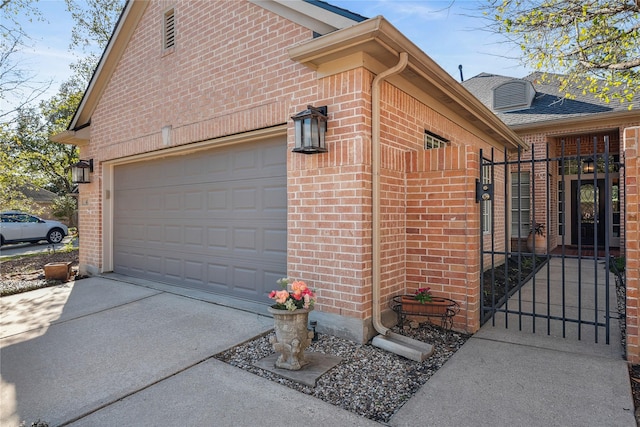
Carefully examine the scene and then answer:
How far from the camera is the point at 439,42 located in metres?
5.81

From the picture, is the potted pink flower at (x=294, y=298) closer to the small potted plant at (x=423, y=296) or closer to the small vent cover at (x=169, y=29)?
the small potted plant at (x=423, y=296)

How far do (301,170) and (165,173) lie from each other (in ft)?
11.1

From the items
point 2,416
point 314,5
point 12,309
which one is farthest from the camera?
point 12,309

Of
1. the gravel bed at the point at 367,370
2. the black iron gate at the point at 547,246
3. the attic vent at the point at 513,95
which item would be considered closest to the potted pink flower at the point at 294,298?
the gravel bed at the point at 367,370

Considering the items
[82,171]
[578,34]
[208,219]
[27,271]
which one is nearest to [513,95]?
[578,34]

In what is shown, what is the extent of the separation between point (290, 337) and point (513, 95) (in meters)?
11.8

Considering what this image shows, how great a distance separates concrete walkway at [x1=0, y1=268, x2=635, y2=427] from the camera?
8.21ft

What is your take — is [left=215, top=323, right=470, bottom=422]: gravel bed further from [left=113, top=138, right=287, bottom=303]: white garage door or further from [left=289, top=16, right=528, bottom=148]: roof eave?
[left=289, top=16, right=528, bottom=148]: roof eave

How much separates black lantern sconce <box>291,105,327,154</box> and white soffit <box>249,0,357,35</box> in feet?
3.02

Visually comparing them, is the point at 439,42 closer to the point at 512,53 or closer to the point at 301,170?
the point at 512,53

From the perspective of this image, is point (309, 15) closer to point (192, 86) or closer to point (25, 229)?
point (192, 86)

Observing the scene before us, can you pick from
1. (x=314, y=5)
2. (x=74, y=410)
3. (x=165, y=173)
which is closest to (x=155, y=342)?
(x=74, y=410)

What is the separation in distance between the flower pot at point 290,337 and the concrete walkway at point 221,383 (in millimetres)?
280

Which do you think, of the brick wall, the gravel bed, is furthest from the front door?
the brick wall
